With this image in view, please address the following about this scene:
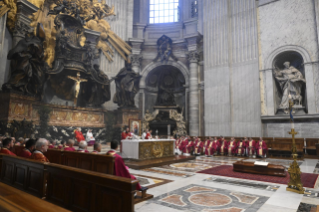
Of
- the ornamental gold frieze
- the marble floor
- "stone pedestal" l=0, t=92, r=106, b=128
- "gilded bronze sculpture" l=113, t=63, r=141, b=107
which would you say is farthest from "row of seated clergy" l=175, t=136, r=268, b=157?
"stone pedestal" l=0, t=92, r=106, b=128

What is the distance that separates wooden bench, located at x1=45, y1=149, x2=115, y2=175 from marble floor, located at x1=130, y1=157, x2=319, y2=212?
82 centimetres

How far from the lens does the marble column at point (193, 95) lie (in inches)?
659

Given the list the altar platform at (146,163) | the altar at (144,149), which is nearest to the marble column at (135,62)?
the altar at (144,149)

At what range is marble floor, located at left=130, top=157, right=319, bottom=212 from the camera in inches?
135

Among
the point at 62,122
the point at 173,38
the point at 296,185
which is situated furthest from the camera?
the point at 173,38

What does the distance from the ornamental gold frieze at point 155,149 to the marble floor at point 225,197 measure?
2.80 meters

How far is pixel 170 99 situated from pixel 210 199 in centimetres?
Result: 1479

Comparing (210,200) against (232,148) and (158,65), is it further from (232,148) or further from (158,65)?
(158,65)

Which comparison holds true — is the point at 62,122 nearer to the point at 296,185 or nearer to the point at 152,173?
the point at 152,173

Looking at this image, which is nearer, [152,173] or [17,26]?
[152,173]

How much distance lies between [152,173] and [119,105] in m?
10.0

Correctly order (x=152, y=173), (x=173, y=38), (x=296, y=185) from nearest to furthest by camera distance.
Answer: (x=296, y=185), (x=152, y=173), (x=173, y=38)

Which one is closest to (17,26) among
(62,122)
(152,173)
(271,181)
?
(62,122)

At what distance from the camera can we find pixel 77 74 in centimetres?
1362
